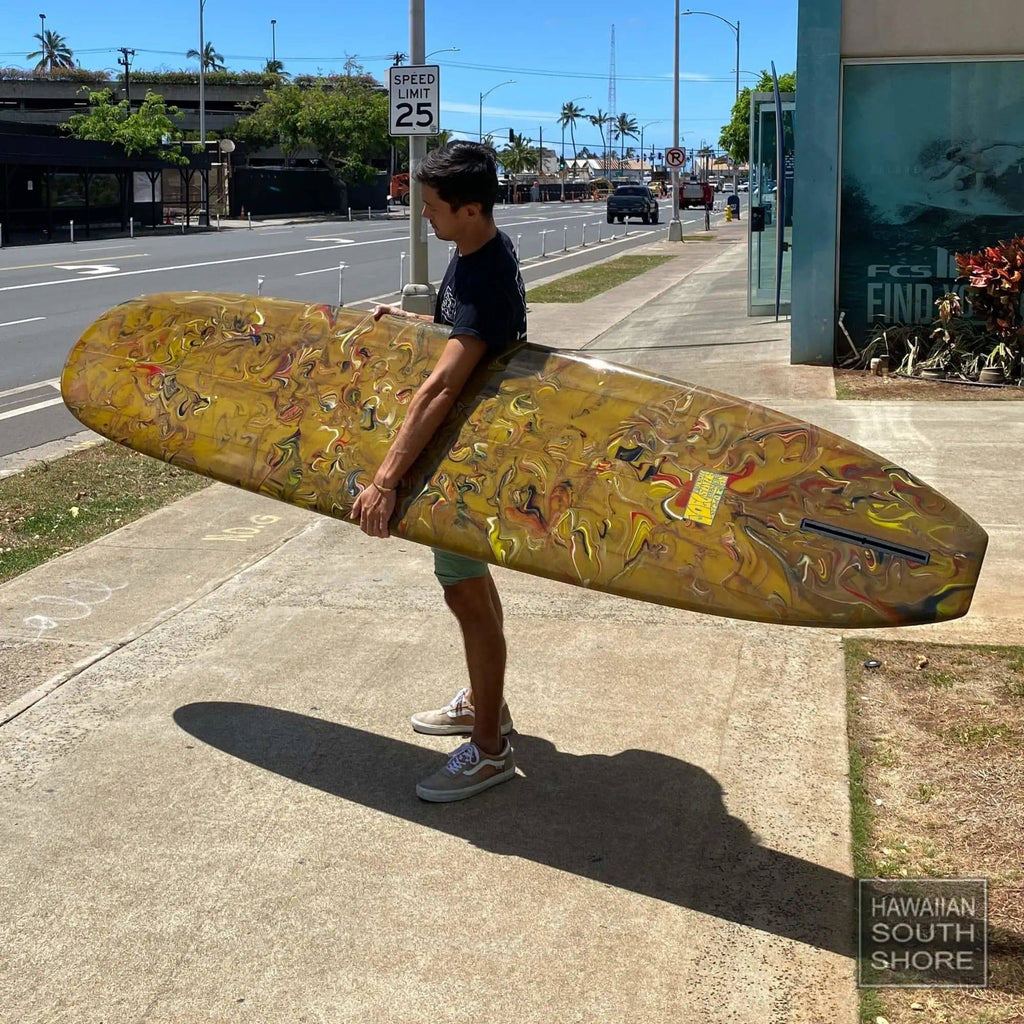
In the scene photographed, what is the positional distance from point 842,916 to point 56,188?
4142cm

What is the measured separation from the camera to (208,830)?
3551 mm

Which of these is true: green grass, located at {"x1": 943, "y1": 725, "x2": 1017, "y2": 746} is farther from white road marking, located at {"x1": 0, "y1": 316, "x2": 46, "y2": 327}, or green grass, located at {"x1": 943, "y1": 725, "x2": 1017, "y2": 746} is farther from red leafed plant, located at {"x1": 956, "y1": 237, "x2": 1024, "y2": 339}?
white road marking, located at {"x1": 0, "y1": 316, "x2": 46, "y2": 327}

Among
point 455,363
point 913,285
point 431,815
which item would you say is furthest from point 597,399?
point 913,285

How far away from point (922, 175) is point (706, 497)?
959 centimetres

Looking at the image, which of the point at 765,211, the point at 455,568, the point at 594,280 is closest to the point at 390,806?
the point at 455,568

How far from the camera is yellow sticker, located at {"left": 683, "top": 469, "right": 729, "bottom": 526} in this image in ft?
11.4

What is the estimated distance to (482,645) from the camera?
3711 mm

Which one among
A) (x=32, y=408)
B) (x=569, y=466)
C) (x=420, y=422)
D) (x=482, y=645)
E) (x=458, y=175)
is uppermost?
(x=458, y=175)

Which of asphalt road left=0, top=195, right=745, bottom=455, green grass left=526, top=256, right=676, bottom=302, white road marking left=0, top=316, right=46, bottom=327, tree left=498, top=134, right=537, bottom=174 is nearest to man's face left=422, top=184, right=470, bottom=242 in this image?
asphalt road left=0, top=195, right=745, bottom=455

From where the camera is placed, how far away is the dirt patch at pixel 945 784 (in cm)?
283

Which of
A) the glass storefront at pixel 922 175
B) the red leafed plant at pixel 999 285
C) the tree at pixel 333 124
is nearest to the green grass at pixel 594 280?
the glass storefront at pixel 922 175

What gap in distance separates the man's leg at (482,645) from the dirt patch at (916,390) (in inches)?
291

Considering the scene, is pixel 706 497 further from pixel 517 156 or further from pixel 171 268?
pixel 517 156

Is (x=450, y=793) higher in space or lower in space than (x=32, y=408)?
lower
